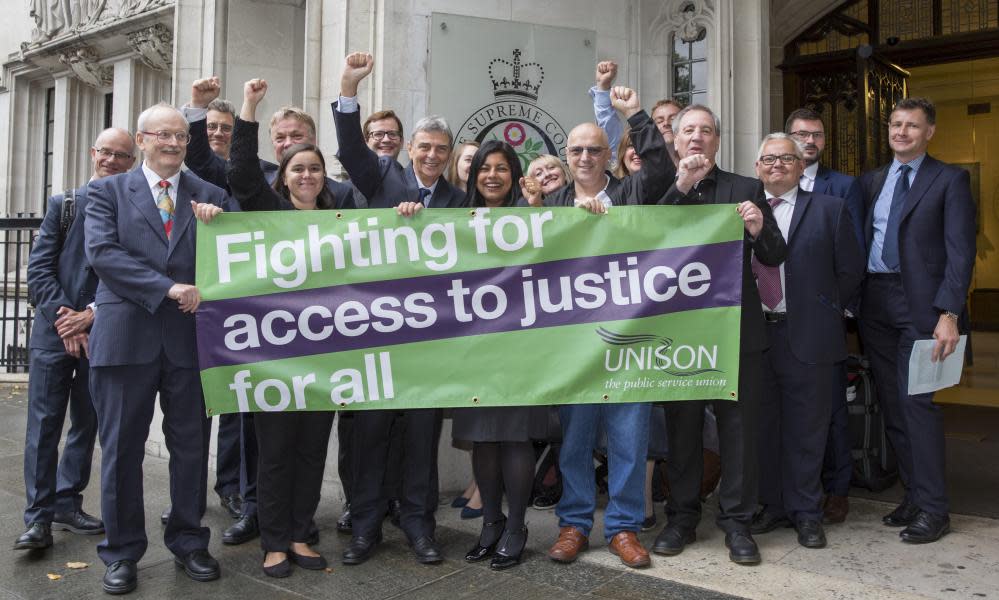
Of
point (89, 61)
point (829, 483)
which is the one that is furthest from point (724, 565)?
point (89, 61)

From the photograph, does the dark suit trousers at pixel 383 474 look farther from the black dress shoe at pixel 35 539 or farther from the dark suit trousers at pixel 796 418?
the dark suit trousers at pixel 796 418

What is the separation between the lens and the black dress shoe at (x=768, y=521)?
461 centimetres

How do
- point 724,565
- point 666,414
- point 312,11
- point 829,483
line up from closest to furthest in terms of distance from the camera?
1. point 724,565
2. point 666,414
3. point 829,483
4. point 312,11

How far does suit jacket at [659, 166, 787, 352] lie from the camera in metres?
4.21

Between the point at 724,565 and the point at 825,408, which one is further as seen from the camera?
the point at 825,408

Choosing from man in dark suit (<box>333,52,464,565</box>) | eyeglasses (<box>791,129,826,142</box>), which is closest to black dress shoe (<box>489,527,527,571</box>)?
man in dark suit (<box>333,52,464,565</box>)

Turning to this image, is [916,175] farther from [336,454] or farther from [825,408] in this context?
[336,454]

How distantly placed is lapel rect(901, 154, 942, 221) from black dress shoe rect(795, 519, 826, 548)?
5.40ft

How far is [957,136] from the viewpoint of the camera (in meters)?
18.8

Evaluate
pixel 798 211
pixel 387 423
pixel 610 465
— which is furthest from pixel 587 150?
pixel 387 423

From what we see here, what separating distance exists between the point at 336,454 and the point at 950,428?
5337 millimetres

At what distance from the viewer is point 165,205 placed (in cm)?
395

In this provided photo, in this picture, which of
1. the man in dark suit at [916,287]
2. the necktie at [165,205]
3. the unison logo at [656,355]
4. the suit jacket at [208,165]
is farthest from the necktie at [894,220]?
the necktie at [165,205]

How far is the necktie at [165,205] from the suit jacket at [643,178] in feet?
6.00
